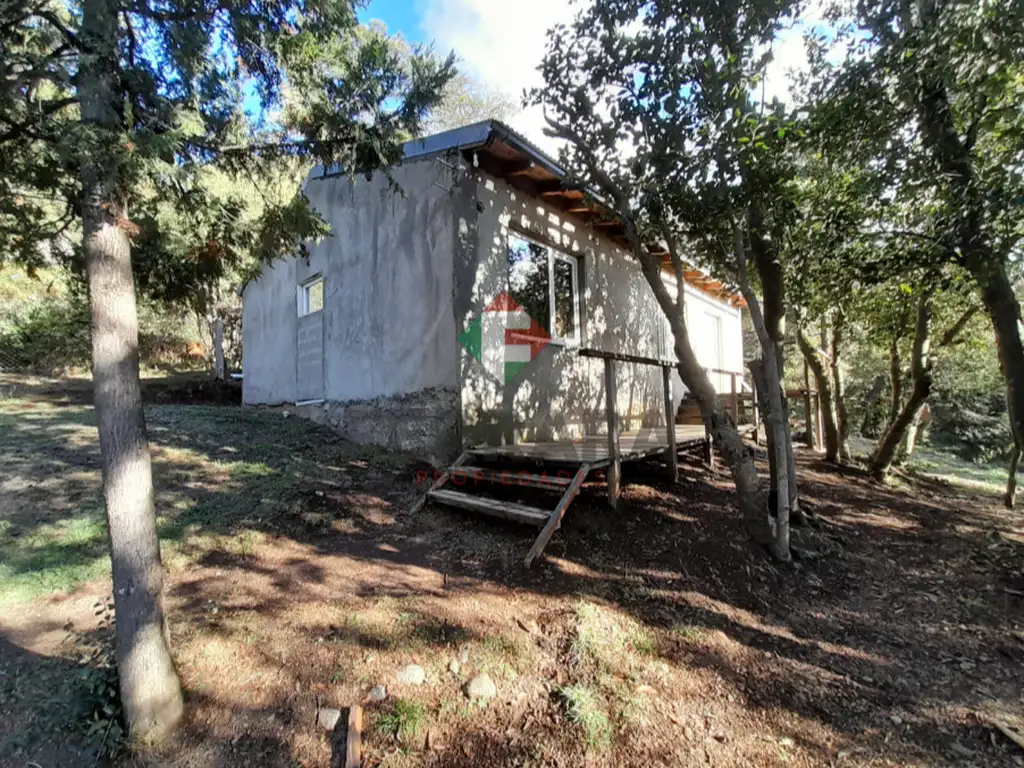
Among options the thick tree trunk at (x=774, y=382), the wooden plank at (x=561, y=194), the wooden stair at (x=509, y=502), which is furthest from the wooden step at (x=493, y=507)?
the wooden plank at (x=561, y=194)

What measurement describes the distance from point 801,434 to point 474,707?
1406 cm

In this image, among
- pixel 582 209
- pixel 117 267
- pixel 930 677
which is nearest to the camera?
pixel 117 267

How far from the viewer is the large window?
6770 mm

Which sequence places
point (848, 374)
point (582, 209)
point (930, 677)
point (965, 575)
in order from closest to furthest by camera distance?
point (930, 677)
point (965, 575)
point (582, 209)
point (848, 374)

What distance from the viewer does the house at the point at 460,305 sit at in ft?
19.4

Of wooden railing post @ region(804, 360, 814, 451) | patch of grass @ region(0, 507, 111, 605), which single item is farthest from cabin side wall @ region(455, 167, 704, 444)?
wooden railing post @ region(804, 360, 814, 451)

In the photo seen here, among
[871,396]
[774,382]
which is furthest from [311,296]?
[871,396]

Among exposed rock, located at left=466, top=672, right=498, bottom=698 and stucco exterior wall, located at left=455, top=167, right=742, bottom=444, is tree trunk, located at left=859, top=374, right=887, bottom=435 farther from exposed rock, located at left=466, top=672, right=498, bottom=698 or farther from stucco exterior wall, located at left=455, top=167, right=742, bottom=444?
exposed rock, located at left=466, top=672, right=498, bottom=698

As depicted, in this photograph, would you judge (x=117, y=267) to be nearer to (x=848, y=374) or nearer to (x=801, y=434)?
(x=801, y=434)

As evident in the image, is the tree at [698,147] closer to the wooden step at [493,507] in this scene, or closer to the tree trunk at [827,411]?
the wooden step at [493,507]

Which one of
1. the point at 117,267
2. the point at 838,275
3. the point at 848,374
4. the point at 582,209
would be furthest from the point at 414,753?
the point at 848,374

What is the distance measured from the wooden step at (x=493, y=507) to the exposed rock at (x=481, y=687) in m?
1.63

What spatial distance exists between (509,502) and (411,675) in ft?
7.14

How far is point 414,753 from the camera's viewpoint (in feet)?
7.40
